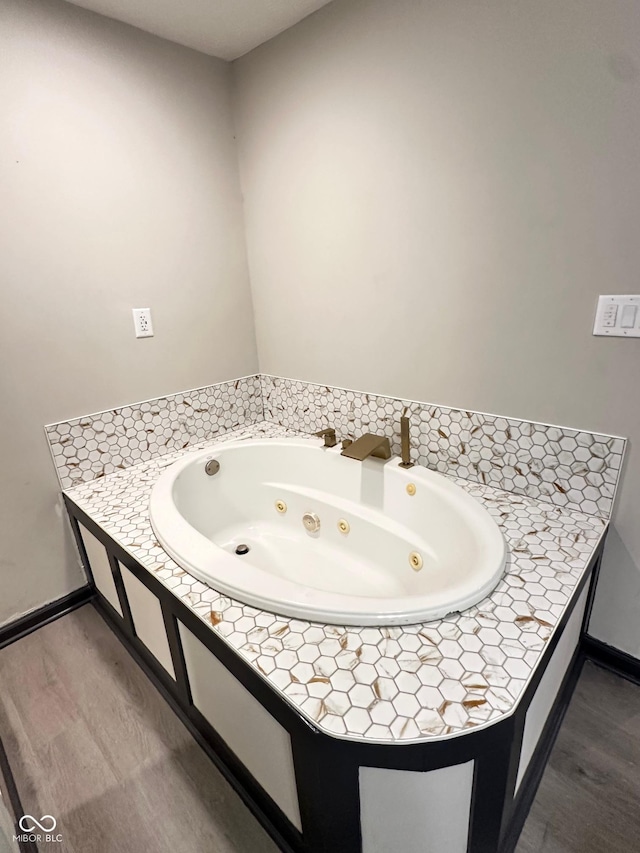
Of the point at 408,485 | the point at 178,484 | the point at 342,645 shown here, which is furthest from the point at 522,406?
the point at 178,484

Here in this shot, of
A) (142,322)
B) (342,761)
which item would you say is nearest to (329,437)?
(142,322)

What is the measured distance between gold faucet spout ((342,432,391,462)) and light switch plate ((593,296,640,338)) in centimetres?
84

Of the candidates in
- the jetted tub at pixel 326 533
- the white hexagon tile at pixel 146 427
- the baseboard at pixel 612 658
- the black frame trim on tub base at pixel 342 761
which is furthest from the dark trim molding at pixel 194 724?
the baseboard at pixel 612 658

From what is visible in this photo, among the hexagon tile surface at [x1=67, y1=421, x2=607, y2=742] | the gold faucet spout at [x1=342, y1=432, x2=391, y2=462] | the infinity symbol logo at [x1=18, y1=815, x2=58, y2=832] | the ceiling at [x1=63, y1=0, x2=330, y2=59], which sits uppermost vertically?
the ceiling at [x1=63, y1=0, x2=330, y2=59]

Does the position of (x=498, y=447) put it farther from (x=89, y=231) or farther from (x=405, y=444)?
(x=89, y=231)

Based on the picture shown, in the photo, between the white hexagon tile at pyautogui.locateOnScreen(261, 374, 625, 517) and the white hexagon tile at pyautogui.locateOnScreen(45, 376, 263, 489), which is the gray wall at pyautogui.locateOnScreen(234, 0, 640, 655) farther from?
the white hexagon tile at pyautogui.locateOnScreen(45, 376, 263, 489)

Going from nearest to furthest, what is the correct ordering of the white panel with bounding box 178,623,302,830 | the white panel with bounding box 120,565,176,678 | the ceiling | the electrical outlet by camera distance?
the white panel with bounding box 178,623,302,830 → the white panel with bounding box 120,565,176,678 → the ceiling → the electrical outlet

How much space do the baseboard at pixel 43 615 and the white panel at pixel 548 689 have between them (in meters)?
1.79

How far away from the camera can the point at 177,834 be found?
1143 millimetres

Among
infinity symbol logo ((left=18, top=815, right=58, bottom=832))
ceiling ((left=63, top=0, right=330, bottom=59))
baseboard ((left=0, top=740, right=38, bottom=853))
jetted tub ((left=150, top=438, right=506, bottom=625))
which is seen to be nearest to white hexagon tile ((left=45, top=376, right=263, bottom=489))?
jetted tub ((left=150, top=438, right=506, bottom=625))

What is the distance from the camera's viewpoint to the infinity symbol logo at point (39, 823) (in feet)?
3.83

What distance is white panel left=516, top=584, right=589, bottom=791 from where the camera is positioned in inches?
40.0

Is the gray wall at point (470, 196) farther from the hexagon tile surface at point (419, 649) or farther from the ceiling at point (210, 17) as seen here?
the hexagon tile surface at point (419, 649)

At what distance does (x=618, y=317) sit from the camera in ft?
3.99
